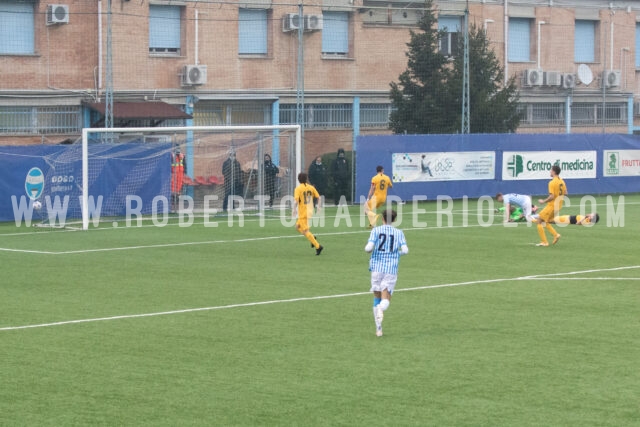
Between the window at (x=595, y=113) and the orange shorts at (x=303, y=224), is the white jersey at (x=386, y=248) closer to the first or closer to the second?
the orange shorts at (x=303, y=224)

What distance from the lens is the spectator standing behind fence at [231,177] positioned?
35.3m

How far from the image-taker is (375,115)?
47781 millimetres

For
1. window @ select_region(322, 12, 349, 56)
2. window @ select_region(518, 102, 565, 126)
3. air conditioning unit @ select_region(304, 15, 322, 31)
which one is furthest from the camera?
window @ select_region(518, 102, 565, 126)

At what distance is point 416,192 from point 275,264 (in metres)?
17.9

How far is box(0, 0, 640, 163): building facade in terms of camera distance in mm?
39750

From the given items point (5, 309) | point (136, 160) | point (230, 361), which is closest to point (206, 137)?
point (136, 160)

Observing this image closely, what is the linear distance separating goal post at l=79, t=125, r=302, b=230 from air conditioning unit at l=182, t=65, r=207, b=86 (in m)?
5.42

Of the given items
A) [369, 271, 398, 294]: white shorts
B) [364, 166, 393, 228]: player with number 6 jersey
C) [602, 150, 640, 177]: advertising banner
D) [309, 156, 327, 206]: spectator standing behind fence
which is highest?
[602, 150, 640, 177]: advertising banner

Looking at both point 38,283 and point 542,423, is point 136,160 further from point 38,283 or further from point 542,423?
point 542,423

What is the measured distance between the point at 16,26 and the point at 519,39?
75.8 ft

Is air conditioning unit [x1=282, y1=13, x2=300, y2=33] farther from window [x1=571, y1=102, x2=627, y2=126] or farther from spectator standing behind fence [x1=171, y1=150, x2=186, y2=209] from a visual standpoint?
window [x1=571, y1=102, x2=627, y2=126]

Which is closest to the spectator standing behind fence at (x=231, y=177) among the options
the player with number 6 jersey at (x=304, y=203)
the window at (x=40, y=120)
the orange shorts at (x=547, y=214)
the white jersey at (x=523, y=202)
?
the window at (x=40, y=120)

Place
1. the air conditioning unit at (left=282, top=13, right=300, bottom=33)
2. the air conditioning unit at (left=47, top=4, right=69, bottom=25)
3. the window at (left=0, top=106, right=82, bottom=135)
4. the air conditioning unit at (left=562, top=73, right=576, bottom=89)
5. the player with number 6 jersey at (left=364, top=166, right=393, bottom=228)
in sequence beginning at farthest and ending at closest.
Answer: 1. the air conditioning unit at (left=562, top=73, right=576, bottom=89)
2. the air conditioning unit at (left=282, top=13, right=300, bottom=33)
3. the window at (left=0, top=106, right=82, bottom=135)
4. the air conditioning unit at (left=47, top=4, right=69, bottom=25)
5. the player with number 6 jersey at (left=364, top=166, right=393, bottom=228)

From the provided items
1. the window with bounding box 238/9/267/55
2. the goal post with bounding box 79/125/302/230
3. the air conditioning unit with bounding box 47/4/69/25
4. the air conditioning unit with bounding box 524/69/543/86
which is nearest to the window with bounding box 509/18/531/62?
the air conditioning unit with bounding box 524/69/543/86
